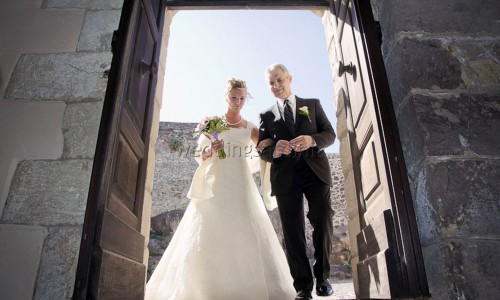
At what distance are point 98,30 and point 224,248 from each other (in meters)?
2.07

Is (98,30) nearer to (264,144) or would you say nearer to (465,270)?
(264,144)

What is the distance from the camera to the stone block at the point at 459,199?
1.64 meters

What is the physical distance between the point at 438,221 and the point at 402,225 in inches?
6.5

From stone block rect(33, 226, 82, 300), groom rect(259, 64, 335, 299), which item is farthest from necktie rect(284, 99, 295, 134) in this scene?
stone block rect(33, 226, 82, 300)

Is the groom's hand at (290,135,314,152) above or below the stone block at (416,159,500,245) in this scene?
above

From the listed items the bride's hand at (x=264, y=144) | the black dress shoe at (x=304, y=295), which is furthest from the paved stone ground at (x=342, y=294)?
the bride's hand at (x=264, y=144)

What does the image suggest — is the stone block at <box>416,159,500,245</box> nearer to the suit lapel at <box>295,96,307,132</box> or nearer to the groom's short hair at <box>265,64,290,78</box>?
the suit lapel at <box>295,96,307,132</box>

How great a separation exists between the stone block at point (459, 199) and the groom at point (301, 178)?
986 millimetres

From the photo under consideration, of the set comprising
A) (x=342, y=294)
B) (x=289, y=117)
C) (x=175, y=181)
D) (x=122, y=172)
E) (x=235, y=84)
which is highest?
(x=175, y=181)

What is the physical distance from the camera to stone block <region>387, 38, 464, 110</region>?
196cm

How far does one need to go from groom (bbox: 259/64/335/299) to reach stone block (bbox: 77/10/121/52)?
1429 mm

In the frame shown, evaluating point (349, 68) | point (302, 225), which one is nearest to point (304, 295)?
point (302, 225)

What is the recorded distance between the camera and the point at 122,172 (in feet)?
7.36

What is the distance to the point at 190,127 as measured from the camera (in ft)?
45.4
